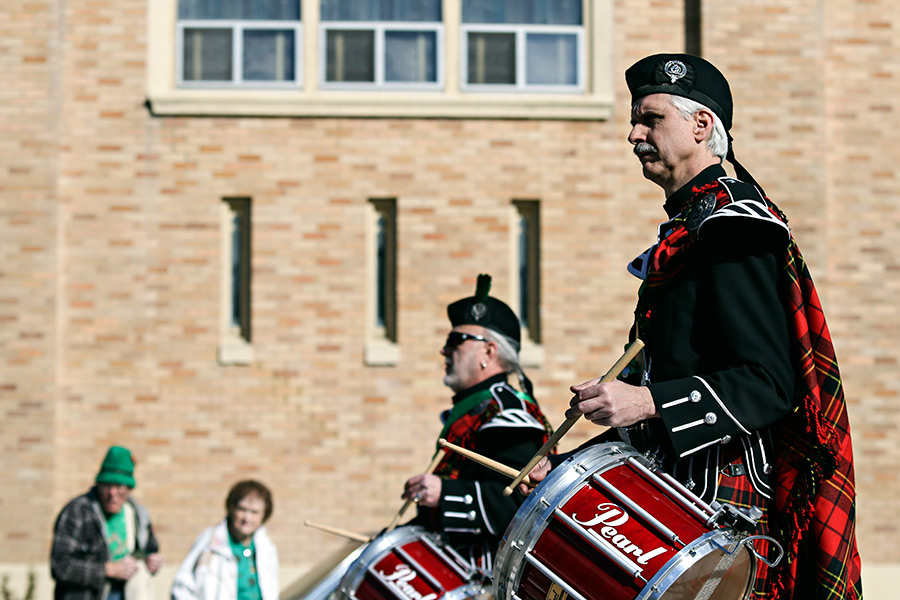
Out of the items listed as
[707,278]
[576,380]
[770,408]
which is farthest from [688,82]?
[576,380]

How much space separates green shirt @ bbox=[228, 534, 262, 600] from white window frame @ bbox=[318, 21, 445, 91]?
6.35 metres

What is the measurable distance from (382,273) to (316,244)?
2.65ft

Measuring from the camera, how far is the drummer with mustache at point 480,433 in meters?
4.66

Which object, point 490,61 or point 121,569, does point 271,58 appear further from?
point 121,569

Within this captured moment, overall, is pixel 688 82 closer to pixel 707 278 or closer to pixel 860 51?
pixel 707 278

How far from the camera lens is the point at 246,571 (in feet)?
24.8

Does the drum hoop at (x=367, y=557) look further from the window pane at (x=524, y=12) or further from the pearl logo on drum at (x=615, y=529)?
the window pane at (x=524, y=12)

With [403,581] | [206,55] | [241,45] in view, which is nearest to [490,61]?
[241,45]

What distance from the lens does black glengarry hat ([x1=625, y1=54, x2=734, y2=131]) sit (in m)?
2.99

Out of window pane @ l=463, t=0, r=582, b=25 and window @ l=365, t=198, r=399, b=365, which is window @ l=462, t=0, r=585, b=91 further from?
window @ l=365, t=198, r=399, b=365

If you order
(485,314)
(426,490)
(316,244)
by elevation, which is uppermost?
(316,244)

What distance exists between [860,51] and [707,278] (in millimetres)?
11066

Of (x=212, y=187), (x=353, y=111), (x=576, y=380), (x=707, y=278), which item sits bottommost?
(x=576, y=380)

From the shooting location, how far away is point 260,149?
40.7ft
